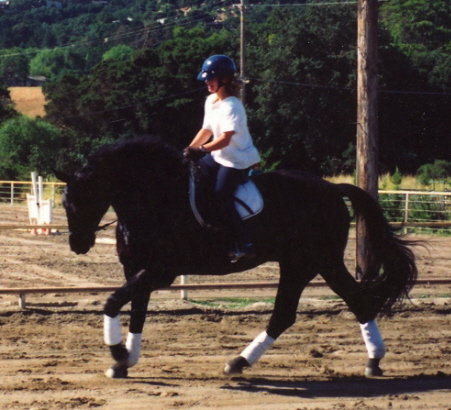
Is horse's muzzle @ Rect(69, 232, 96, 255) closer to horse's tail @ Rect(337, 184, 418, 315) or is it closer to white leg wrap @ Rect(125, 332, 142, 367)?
white leg wrap @ Rect(125, 332, 142, 367)

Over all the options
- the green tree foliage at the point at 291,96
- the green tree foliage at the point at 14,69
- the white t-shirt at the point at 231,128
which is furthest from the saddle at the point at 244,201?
the green tree foliage at the point at 14,69

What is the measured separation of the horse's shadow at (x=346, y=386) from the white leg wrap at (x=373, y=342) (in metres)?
0.23

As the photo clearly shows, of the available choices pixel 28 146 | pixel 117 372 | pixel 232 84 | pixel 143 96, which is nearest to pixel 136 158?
pixel 232 84

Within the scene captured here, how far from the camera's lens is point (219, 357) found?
7418mm

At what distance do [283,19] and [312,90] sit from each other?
31.0 feet

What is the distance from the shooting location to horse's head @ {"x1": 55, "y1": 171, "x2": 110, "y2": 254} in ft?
20.7

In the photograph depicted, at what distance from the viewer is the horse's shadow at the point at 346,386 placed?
6.14 meters

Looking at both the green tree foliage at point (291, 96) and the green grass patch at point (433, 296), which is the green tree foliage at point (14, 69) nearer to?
the green tree foliage at point (291, 96)

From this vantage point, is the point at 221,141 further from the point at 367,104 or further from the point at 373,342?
the point at 367,104

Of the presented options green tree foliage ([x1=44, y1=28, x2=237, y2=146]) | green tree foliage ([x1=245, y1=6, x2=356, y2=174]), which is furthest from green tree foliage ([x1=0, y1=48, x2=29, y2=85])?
green tree foliage ([x1=245, y1=6, x2=356, y2=174])

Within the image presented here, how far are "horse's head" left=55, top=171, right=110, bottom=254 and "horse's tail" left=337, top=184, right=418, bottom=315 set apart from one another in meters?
2.18

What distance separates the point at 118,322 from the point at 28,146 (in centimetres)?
4238

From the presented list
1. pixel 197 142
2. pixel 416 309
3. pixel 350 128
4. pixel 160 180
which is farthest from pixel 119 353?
pixel 350 128

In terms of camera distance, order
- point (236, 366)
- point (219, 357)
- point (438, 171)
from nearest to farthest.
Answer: point (236, 366), point (219, 357), point (438, 171)
